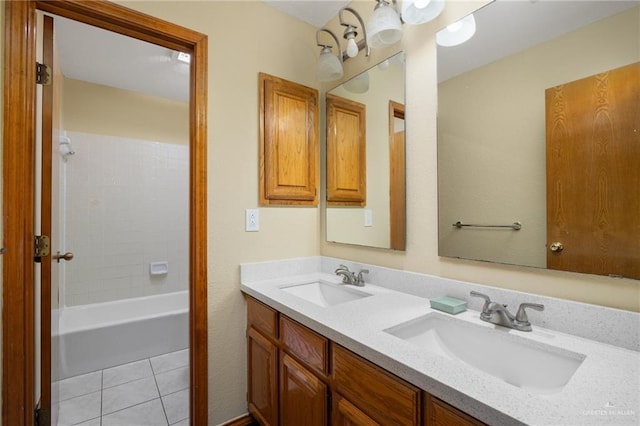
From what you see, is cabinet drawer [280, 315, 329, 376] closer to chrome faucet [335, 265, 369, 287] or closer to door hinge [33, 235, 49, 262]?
chrome faucet [335, 265, 369, 287]

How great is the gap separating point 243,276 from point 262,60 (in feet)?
4.06

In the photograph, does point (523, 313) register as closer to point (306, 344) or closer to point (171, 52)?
point (306, 344)

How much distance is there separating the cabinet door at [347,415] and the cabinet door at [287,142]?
3.51 feet

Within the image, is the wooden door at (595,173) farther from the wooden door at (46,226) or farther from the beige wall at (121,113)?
the beige wall at (121,113)

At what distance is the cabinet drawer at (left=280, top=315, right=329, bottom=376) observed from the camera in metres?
1.04

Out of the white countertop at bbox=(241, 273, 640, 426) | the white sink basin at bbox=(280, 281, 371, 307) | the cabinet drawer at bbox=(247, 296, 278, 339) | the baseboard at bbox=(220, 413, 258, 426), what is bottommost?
the baseboard at bbox=(220, 413, 258, 426)

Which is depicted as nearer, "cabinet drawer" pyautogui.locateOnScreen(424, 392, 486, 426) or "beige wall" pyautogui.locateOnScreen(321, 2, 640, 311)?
"cabinet drawer" pyautogui.locateOnScreen(424, 392, 486, 426)

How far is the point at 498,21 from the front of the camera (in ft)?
3.65

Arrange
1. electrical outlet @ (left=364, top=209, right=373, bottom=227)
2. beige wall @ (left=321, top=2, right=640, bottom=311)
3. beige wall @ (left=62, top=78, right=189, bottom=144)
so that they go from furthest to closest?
beige wall @ (left=62, top=78, right=189, bottom=144) → electrical outlet @ (left=364, top=209, right=373, bottom=227) → beige wall @ (left=321, top=2, right=640, bottom=311)

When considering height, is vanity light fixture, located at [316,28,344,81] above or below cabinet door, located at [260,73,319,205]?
above

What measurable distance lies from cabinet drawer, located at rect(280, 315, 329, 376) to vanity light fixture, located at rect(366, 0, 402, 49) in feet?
4.42

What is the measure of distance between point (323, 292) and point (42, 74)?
1.66 metres

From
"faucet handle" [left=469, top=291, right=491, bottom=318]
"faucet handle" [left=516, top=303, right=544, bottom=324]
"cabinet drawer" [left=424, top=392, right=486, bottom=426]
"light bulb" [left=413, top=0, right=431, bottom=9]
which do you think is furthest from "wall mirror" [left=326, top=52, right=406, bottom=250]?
"cabinet drawer" [left=424, top=392, right=486, bottom=426]

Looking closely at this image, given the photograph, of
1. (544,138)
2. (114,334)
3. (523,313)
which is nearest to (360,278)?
(523,313)
